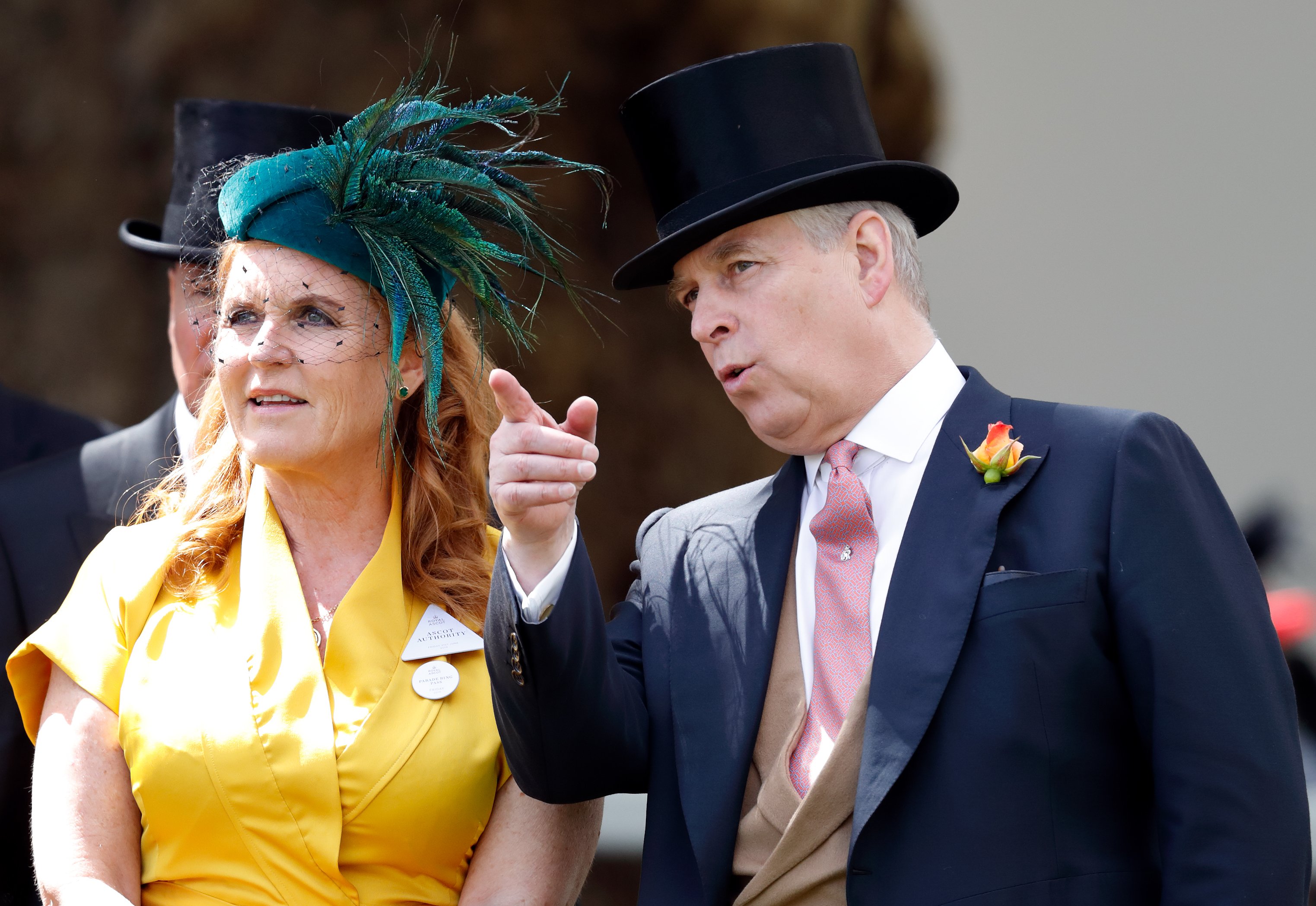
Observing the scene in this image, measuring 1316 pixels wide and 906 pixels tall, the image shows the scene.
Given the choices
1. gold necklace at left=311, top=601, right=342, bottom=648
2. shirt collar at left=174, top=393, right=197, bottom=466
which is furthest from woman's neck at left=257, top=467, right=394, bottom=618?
shirt collar at left=174, top=393, right=197, bottom=466

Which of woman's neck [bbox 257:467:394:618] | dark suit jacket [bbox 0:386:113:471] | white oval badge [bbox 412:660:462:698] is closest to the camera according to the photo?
white oval badge [bbox 412:660:462:698]

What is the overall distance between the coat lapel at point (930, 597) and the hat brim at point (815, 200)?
1.45 ft

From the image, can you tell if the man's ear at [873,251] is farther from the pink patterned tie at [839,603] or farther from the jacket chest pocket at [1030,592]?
the jacket chest pocket at [1030,592]

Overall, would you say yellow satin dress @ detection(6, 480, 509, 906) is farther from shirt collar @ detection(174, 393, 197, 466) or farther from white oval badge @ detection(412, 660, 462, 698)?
shirt collar @ detection(174, 393, 197, 466)

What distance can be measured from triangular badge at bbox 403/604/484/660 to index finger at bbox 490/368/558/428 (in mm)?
569

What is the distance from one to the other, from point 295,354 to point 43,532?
1211 millimetres

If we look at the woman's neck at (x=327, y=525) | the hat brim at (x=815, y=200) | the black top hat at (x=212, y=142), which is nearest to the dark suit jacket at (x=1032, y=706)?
the hat brim at (x=815, y=200)

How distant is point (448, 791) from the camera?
89.6 inches

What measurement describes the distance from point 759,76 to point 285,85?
312cm

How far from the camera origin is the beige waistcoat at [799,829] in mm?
1955

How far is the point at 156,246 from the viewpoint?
3.49m

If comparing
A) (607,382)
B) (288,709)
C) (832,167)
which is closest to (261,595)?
(288,709)

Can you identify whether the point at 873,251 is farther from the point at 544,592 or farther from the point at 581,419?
the point at 544,592

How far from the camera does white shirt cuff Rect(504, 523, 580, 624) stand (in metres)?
1.97
